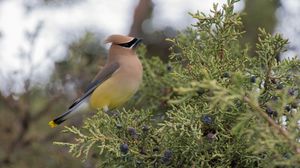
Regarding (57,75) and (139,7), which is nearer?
(57,75)

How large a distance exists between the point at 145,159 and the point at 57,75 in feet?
7.73

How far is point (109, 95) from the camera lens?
418 cm

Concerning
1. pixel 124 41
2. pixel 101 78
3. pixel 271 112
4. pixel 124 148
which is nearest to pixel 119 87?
pixel 101 78

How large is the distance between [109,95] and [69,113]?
322 millimetres

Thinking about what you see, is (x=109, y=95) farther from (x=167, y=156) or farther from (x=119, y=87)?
(x=167, y=156)

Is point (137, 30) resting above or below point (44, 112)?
above

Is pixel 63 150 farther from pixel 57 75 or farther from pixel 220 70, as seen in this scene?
pixel 220 70

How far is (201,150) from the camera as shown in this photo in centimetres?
246

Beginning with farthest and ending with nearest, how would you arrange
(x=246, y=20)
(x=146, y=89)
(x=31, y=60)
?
(x=246, y=20) → (x=31, y=60) → (x=146, y=89)

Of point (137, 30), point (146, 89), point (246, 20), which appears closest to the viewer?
point (146, 89)

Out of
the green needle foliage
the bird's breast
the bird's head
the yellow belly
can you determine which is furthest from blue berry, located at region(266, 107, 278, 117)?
the bird's head

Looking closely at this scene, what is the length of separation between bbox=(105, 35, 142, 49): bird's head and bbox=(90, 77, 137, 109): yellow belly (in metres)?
0.24

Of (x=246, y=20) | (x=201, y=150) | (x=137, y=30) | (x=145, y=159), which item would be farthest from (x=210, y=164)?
(x=137, y=30)

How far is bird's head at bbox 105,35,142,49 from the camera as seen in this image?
4.18 metres
